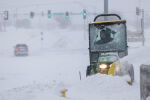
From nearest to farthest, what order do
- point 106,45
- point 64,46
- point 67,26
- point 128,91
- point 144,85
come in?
point 144,85
point 128,91
point 106,45
point 64,46
point 67,26

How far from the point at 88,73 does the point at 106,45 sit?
111 cm

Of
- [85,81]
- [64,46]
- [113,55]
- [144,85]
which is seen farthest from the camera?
[64,46]

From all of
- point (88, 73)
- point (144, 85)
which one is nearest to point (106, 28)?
point (88, 73)

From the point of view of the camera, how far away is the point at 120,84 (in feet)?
21.3

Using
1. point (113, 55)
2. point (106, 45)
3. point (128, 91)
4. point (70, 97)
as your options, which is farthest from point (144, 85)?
point (106, 45)

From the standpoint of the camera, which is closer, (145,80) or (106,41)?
(145,80)

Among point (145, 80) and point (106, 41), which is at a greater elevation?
point (106, 41)

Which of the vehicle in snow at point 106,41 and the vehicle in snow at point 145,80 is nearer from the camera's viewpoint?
the vehicle in snow at point 145,80

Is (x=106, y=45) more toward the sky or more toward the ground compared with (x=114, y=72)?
more toward the sky

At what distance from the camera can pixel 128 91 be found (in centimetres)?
631

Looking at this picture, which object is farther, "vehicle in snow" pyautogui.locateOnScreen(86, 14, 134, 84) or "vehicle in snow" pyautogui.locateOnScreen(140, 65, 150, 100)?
"vehicle in snow" pyautogui.locateOnScreen(86, 14, 134, 84)

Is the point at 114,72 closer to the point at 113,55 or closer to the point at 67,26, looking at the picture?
the point at 113,55

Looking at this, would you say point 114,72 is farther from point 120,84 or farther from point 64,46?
point 64,46

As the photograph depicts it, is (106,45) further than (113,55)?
Yes
